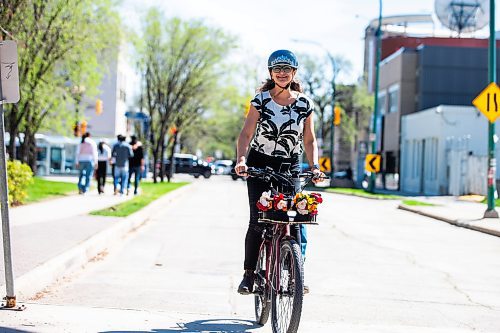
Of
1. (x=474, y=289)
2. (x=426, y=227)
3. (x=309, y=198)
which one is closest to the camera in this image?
(x=309, y=198)

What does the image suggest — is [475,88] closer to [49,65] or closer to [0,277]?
[49,65]

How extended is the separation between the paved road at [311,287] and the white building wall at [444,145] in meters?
24.7

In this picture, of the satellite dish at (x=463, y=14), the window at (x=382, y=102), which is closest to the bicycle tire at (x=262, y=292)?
the window at (x=382, y=102)

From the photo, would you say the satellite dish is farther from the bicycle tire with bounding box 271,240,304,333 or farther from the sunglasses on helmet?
the bicycle tire with bounding box 271,240,304,333

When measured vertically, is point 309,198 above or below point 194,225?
above

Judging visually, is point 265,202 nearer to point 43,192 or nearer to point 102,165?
point 43,192

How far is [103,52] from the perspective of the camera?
103 ft

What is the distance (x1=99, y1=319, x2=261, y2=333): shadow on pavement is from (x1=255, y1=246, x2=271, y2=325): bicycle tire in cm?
9

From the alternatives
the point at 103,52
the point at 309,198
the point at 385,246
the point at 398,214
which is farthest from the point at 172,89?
the point at 309,198

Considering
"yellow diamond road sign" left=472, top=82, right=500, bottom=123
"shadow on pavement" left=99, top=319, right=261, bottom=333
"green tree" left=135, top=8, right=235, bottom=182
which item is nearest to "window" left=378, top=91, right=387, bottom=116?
"green tree" left=135, top=8, right=235, bottom=182

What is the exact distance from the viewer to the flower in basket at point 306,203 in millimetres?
5613

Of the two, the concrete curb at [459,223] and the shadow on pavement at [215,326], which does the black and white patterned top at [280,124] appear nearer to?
the shadow on pavement at [215,326]

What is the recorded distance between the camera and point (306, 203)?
221 inches

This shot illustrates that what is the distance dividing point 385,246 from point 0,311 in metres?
8.09
